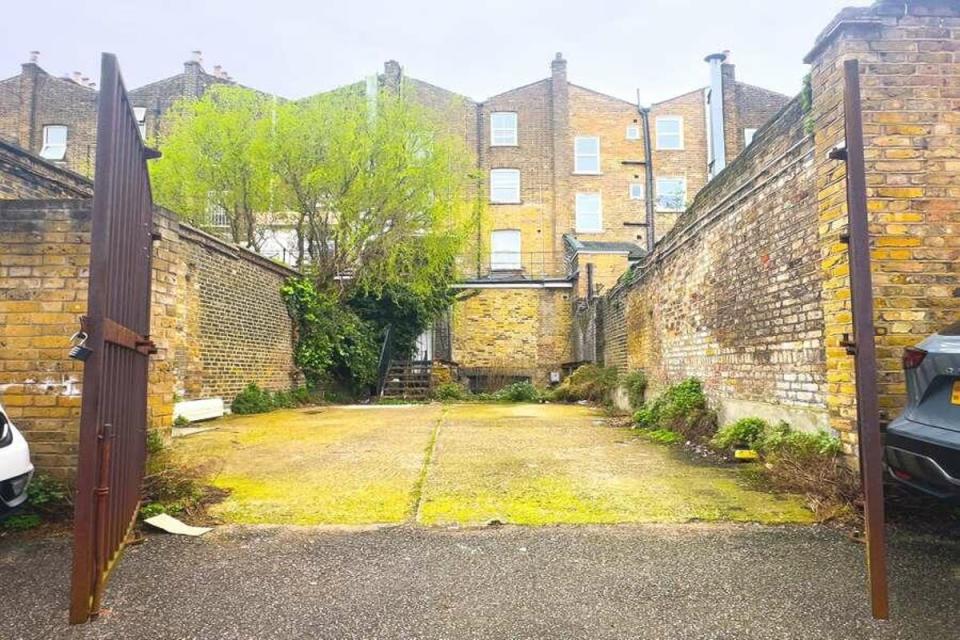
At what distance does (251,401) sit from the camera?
11031mm

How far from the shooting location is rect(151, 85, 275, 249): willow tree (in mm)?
13820

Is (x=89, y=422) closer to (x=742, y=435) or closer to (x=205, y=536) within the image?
(x=205, y=536)

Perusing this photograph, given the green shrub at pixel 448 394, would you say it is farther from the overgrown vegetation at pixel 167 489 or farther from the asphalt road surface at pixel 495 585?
the asphalt road surface at pixel 495 585

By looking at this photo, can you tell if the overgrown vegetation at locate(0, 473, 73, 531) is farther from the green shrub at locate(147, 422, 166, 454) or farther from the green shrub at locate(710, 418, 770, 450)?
the green shrub at locate(710, 418, 770, 450)

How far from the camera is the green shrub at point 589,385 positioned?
13000 mm

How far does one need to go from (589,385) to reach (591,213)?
46.3 feet

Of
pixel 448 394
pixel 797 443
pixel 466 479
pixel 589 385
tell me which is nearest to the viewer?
pixel 797 443

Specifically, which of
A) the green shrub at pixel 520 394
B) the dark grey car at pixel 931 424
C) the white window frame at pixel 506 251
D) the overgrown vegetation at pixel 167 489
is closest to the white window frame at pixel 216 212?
the green shrub at pixel 520 394

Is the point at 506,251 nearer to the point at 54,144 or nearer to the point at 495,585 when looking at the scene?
the point at 54,144

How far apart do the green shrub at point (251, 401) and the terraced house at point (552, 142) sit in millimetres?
12761

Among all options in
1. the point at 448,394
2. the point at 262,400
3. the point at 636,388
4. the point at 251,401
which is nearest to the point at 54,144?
the point at 262,400

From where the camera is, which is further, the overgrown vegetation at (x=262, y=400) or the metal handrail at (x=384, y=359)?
the metal handrail at (x=384, y=359)

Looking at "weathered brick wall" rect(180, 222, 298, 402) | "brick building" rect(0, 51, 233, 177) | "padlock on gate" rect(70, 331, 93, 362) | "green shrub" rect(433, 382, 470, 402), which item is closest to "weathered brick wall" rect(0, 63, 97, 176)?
"brick building" rect(0, 51, 233, 177)

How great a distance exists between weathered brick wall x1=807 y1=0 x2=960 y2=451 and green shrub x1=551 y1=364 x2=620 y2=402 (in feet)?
28.9
